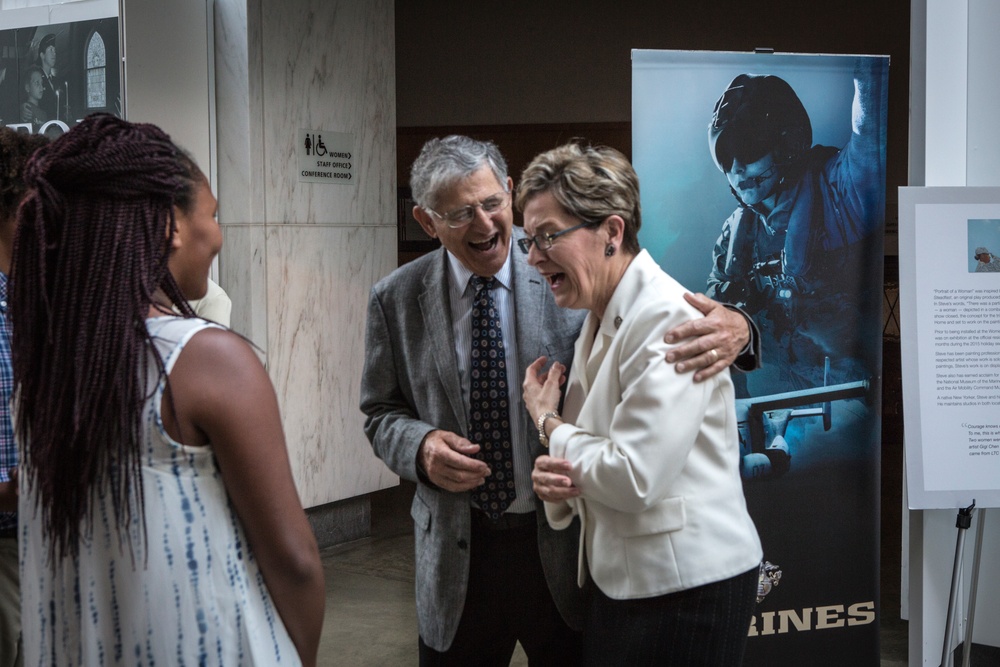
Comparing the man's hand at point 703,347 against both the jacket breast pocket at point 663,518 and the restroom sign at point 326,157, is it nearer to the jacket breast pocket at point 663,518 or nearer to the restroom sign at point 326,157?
the jacket breast pocket at point 663,518

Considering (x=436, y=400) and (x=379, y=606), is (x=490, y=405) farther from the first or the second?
(x=379, y=606)

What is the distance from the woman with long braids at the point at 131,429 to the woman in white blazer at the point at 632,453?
635 mm

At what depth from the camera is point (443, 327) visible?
221 cm

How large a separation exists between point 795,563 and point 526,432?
1534 millimetres

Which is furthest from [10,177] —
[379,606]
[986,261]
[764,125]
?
[379,606]

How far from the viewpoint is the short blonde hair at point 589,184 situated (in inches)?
74.0

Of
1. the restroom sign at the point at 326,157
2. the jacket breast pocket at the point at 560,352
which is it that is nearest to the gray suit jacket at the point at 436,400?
the jacket breast pocket at the point at 560,352

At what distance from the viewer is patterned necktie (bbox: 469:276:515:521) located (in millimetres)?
2139

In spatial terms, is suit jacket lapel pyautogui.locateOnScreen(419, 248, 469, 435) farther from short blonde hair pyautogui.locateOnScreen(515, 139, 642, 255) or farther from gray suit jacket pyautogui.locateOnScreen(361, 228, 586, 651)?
short blonde hair pyautogui.locateOnScreen(515, 139, 642, 255)

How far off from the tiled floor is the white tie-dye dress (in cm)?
A: 305

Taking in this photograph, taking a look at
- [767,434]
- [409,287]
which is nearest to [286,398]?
[767,434]

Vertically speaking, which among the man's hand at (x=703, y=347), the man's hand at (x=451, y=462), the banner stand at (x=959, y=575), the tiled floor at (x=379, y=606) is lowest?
the tiled floor at (x=379, y=606)

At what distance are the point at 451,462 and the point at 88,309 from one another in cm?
90

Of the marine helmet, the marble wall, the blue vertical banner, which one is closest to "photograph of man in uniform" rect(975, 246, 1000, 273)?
the blue vertical banner
